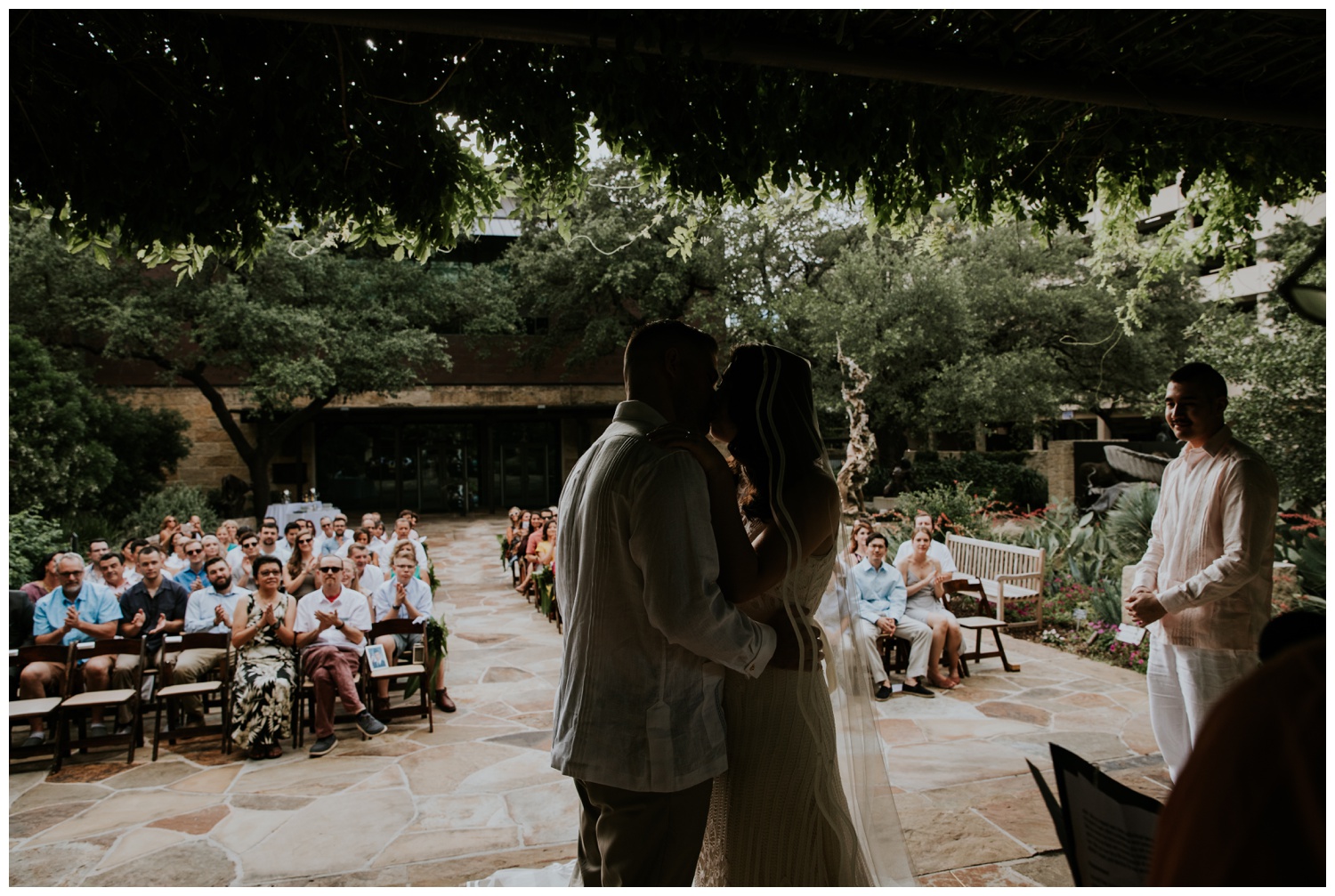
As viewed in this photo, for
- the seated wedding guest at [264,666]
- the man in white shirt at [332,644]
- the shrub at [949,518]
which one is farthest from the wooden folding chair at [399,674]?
the shrub at [949,518]

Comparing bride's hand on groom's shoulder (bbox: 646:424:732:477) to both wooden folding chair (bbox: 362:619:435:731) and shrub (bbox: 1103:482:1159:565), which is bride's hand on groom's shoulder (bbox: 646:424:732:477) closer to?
wooden folding chair (bbox: 362:619:435:731)

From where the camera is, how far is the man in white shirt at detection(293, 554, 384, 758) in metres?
6.16

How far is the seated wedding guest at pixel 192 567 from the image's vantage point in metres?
7.51

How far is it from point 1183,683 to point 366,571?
6.49 m

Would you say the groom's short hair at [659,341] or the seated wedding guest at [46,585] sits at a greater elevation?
the groom's short hair at [659,341]

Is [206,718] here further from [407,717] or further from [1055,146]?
[1055,146]

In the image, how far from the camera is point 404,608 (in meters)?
7.46

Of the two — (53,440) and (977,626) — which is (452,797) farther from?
(53,440)

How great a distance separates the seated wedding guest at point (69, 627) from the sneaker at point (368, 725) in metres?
1.95

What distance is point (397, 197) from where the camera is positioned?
3600 millimetres

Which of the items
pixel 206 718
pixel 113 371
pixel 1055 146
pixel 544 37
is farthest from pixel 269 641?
pixel 113 371

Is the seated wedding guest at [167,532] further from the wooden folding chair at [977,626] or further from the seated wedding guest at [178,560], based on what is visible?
the wooden folding chair at [977,626]

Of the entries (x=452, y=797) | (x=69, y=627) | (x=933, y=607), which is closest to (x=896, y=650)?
(x=933, y=607)

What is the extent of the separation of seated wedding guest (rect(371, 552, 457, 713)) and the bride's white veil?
15.9 ft
